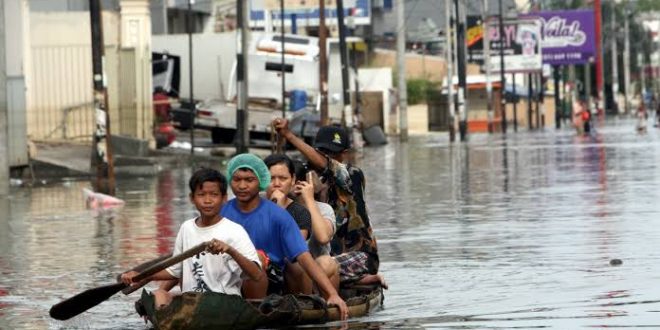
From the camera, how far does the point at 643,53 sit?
627 ft

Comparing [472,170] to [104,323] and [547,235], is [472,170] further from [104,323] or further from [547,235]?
[104,323]

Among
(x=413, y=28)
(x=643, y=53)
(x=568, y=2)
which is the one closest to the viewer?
(x=413, y=28)

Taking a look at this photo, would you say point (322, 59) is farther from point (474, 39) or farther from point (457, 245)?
point (474, 39)

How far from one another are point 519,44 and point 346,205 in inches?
3365

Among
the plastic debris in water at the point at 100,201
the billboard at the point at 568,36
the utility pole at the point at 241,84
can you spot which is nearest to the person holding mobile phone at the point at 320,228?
the plastic debris in water at the point at 100,201

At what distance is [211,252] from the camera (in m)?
11.0

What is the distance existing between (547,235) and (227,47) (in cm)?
4516

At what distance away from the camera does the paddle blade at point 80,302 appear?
39.5 ft

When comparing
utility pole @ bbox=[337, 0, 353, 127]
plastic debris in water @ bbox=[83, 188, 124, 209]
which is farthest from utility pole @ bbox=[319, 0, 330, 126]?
plastic debris in water @ bbox=[83, 188, 124, 209]

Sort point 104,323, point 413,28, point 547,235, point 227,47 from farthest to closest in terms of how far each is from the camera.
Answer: point 413,28, point 227,47, point 547,235, point 104,323

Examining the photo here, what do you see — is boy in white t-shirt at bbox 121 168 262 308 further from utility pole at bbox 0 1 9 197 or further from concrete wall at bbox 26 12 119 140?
concrete wall at bbox 26 12 119 140

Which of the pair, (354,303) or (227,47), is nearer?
(354,303)

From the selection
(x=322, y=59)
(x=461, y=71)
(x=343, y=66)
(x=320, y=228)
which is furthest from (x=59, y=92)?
(x=320, y=228)

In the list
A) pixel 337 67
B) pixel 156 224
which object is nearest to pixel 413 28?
pixel 337 67
